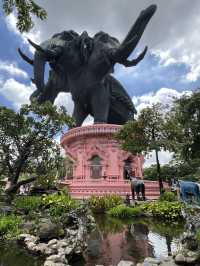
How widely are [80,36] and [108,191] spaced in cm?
2056

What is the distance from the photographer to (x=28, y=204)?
1401cm

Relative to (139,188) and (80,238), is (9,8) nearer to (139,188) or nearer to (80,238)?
(80,238)

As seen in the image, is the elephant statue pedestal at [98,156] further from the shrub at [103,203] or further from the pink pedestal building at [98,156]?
the shrub at [103,203]

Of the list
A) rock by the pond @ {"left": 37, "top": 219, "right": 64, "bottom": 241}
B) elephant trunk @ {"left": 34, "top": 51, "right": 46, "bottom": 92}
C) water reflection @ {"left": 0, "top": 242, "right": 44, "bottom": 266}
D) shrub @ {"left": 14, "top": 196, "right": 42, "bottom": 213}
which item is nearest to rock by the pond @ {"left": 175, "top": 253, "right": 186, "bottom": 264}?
water reflection @ {"left": 0, "top": 242, "right": 44, "bottom": 266}

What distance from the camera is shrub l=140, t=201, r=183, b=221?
1470cm

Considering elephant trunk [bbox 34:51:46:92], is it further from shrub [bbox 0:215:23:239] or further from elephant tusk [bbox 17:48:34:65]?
shrub [bbox 0:215:23:239]

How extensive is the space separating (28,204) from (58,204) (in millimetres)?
1706

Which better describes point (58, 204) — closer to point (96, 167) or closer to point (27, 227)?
point (27, 227)

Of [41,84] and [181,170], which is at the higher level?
[41,84]

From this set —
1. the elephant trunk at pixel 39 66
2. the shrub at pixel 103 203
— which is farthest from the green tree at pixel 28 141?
the elephant trunk at pixel 39 66

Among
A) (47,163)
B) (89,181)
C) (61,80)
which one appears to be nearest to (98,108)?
(61,80)

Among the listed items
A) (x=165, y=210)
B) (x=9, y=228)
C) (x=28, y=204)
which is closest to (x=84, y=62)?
(x=165, y=210)

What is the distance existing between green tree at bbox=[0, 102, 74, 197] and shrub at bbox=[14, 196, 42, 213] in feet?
2.02

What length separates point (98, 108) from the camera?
3719 cm
